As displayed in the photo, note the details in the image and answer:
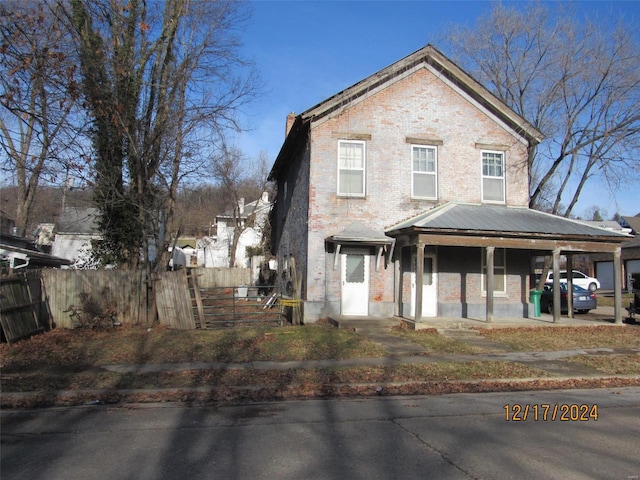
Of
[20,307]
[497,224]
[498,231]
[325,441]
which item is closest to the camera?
[325,441]

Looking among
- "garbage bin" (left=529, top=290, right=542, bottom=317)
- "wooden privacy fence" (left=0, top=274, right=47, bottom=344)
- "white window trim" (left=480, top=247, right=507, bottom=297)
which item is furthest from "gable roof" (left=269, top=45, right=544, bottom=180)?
"wooden privacy fence" (left=0, top=274, right=47, bottom=344)

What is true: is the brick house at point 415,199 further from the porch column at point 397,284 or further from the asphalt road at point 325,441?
the asphalt road at point 325,441

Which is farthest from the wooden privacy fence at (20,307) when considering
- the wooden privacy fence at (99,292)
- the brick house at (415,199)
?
the brick house at (415,199)

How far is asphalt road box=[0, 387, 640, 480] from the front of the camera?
491 centimetres

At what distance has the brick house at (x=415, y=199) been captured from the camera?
16641 mm

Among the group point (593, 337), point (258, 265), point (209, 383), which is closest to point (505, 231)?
point (593, 337)

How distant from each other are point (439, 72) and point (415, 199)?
15.3ft

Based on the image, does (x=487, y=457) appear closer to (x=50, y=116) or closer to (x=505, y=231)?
(x=50, y=116)

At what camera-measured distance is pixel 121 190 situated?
663 inches

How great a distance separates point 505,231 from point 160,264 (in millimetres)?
11415

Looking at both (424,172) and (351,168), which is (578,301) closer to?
(424,172)

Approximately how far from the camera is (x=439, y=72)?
18.0m

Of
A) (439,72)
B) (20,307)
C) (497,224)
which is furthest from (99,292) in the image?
(439,72)

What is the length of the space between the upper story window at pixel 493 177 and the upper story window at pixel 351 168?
4519 millimetres
